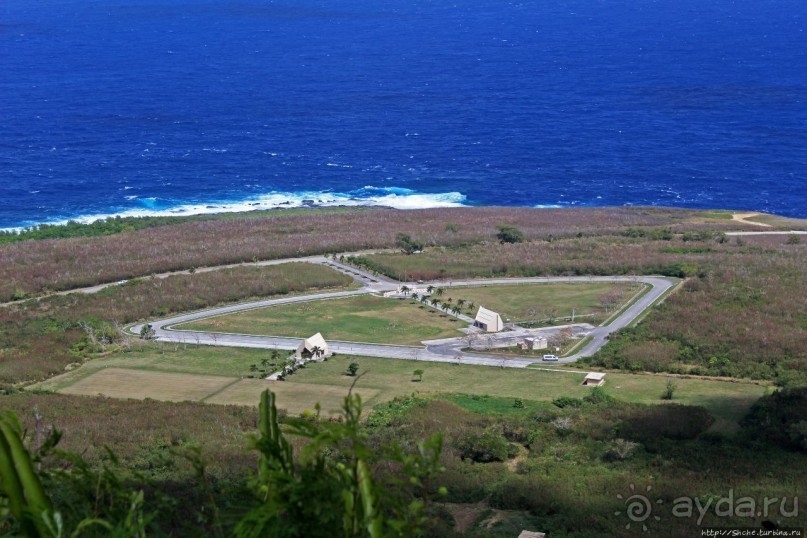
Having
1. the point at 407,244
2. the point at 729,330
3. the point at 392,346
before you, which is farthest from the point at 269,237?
the point at 729,330

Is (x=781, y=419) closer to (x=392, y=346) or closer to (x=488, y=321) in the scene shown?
(x=488, y=321)

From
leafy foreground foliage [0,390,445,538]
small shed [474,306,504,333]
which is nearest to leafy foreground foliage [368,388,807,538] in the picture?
small shed [474,306,504,333]

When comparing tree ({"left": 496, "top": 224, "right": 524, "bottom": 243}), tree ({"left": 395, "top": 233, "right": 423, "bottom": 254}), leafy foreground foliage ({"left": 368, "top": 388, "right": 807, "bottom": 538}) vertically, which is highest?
tree ({"left": 496, "top": 224, "right": 524, "bottom": 243})

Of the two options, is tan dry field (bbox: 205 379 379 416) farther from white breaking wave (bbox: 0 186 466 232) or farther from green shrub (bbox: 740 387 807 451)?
white breaking wave (bbox: 0 186 466 232)

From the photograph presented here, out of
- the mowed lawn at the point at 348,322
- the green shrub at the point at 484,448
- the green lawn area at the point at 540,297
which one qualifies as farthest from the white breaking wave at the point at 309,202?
the green shrub at the point at 484,448

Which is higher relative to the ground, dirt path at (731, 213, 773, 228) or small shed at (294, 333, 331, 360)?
dirt path at (731, 213, 773, 228)

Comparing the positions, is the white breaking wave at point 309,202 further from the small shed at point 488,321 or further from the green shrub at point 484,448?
the green shrub at point 484,448

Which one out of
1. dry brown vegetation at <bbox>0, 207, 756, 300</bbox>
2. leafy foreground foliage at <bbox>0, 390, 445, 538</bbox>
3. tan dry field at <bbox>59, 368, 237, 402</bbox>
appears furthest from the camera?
dry brown vegetation at <bbox>0, 207, 756, 300</bbox>

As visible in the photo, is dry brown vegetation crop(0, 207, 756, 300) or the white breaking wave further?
the white breaking wave
